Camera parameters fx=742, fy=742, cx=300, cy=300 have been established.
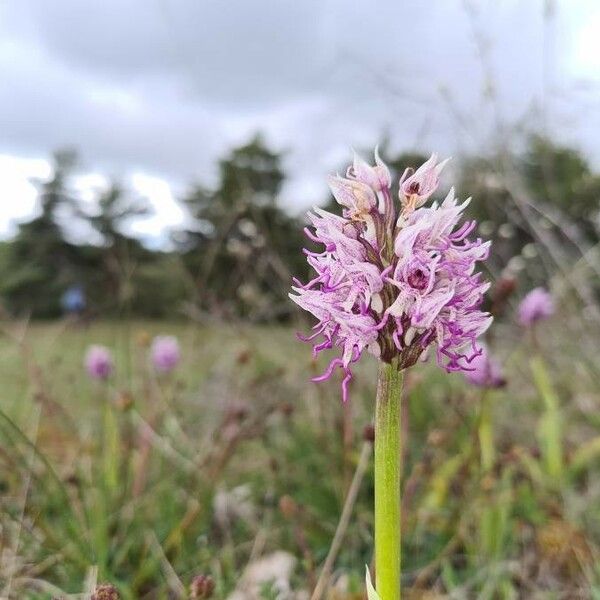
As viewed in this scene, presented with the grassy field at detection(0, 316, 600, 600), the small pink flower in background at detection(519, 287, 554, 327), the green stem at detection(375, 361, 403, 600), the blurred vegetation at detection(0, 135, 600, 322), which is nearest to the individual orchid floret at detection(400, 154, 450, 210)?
the green stem at detection(375, 361, 403, 600)

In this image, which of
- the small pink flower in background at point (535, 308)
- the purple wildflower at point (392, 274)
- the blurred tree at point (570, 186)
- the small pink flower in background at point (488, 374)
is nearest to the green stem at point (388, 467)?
the purple wildflower at point (392, 274)

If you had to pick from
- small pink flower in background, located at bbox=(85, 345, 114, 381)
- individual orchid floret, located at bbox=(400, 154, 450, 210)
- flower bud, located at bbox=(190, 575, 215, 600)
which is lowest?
flower bud, located at bbox=(190, 575, 215, 600)

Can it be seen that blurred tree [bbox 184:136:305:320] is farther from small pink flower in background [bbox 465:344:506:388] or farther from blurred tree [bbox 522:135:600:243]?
blurred tree [bbox 522:135:600:243]

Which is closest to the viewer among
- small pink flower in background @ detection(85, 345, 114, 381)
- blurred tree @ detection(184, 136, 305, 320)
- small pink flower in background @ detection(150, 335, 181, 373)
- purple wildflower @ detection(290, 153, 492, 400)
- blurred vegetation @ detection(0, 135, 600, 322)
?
purple wildflower @ detection(290, 153, 492, 400)

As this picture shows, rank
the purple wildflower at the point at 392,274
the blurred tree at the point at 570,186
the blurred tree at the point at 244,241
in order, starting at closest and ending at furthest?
the purple wildflower at the point at 392,274 < the blurred tree at the point at 244,241 < the blurred tree at the point at 570,186

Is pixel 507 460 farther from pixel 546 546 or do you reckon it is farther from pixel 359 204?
pixel 359 204

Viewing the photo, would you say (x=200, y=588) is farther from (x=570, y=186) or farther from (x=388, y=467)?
(x=570, y=186)

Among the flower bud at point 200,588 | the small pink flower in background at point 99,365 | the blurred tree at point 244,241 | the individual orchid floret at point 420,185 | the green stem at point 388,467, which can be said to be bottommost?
the flower bud at point 200,588

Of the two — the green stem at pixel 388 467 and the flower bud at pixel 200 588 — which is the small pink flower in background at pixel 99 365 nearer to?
the flower bud at pixel 200 588
